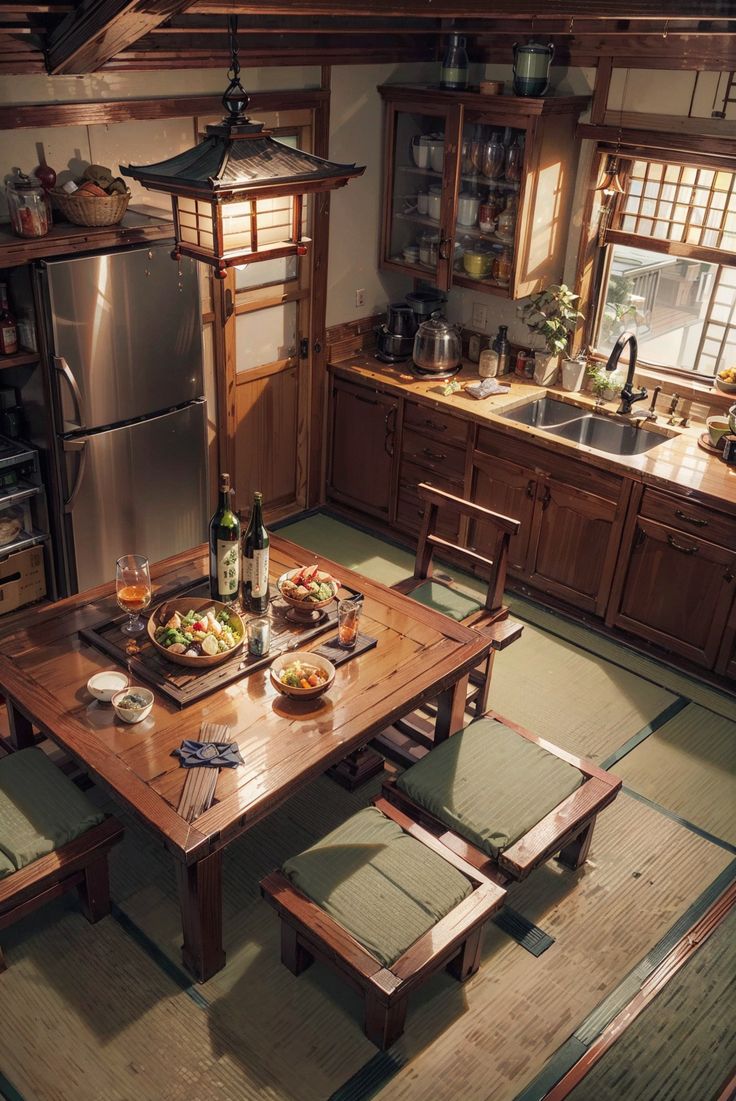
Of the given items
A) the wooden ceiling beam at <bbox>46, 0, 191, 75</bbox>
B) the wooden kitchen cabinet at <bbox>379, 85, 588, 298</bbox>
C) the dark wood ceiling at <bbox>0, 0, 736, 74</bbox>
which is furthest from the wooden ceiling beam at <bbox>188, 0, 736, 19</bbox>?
the wooden kitchen cabinet at <bbox>379, 85, 588, 298</bbox>

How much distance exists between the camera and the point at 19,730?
3.34 meters

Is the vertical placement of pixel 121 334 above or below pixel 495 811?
above

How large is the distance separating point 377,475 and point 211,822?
324cm

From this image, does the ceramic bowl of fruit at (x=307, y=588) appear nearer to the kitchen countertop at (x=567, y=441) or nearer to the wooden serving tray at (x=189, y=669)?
the wooden serving tray at (x=189, y=669)

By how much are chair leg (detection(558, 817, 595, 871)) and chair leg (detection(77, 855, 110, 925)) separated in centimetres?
155

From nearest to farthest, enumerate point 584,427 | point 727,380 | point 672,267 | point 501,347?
point 727,380 → point 672,267 → point 584,427 → point 501,347

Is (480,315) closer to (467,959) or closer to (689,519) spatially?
(689,519)

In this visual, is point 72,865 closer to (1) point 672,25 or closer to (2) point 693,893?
(2) point 693,893

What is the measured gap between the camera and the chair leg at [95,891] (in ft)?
9.95

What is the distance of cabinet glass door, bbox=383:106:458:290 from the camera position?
4.99m

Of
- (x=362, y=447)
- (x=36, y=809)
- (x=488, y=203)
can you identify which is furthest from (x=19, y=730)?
(x=488, y=203)

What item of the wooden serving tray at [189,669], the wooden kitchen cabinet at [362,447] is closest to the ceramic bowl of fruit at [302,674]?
the wooden serving tray at [189,669]

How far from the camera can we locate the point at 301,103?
15.6ft

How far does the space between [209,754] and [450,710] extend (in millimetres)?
1099
